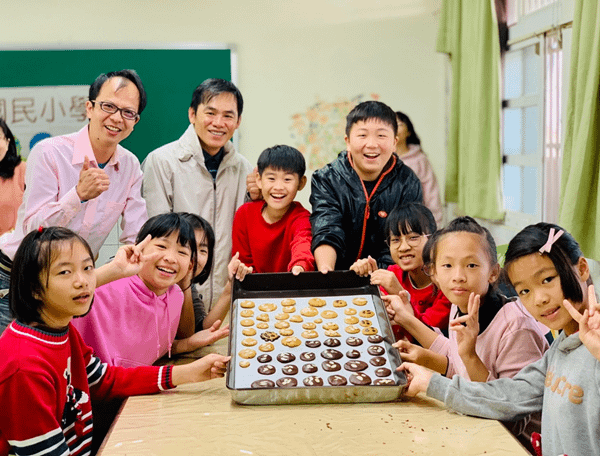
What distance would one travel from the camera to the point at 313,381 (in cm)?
146

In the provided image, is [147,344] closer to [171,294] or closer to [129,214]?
[171,294]

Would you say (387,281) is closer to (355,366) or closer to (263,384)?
(355,366)

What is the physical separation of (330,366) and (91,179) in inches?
43.3

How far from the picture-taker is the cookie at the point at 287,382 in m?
1.45

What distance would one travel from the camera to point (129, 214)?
2414mm

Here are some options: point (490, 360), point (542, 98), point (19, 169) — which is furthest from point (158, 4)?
point (490, 360)

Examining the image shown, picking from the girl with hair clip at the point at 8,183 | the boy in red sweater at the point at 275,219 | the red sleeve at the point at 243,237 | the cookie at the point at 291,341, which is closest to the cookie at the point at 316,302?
the cookie at the point at 291,341

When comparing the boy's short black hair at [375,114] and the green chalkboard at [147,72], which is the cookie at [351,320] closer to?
the boy's short black hair at [375,114]

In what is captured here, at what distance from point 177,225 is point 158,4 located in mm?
3177

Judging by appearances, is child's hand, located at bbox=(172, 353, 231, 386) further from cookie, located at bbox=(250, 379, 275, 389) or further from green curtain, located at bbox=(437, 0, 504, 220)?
green curtain, located at bbox=(437, 0, 504, 220)

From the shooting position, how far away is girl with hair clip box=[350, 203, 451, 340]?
1.97m

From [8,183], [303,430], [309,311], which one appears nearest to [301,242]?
[309,311]

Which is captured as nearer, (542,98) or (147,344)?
(147,344)

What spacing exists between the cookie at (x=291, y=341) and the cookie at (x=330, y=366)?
0.43 feet
